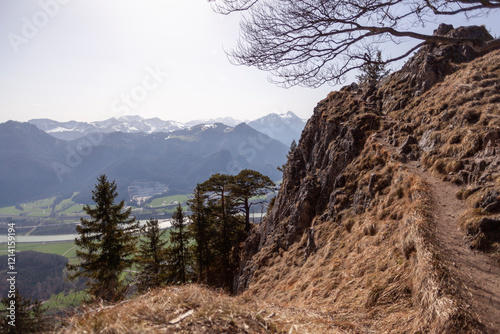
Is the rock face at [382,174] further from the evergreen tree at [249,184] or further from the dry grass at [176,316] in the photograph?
the evergreen tree at [249,184]

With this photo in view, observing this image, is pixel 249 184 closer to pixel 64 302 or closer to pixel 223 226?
pixel 223 226

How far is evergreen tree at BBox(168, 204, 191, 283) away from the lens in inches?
1008

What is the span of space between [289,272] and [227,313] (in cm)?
978

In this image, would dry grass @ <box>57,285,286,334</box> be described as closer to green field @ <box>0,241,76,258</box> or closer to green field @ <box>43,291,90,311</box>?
green field @ <box>43,291,90,311</box>

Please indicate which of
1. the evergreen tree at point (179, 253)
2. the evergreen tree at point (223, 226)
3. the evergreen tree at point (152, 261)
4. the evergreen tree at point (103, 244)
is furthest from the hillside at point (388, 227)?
the evergreen tree at point (152, 261)

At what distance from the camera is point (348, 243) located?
33.0 feet

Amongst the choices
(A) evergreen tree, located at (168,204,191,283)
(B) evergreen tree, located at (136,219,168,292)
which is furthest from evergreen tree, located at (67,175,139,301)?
(A) evergreen tree, located at (168,204,191,283)

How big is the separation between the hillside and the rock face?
6cm

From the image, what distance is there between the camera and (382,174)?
11.6 meters

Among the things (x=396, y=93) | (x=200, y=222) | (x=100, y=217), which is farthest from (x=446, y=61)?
(x=100, y=217)

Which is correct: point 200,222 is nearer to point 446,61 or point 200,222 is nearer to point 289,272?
point 289,272

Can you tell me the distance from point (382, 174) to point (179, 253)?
21474 mm

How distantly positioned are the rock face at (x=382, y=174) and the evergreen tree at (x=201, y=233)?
16.2ft

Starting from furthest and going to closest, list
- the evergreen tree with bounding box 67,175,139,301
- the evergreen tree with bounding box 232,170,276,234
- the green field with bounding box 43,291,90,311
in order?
the evergreen tree with bounding box 232,170,276,234, the evergreen tree with bounding box 67,175,139,301, the green field with bounding box 43,291,90,311
